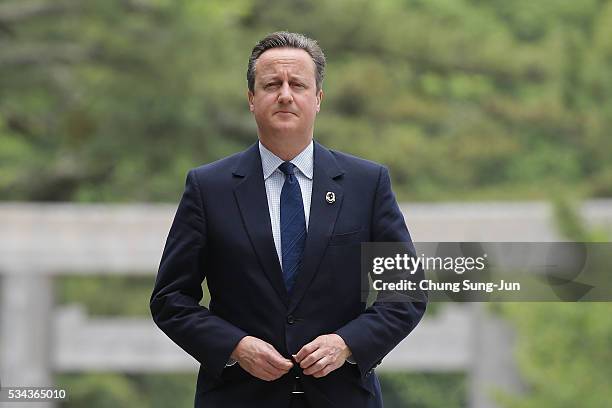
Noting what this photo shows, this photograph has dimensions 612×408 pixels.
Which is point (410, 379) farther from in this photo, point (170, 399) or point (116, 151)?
point (116, 151)

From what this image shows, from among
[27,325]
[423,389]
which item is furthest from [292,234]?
[423,389]

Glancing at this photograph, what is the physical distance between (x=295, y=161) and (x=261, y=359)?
40cm

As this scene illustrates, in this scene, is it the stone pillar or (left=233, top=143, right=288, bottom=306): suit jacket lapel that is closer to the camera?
(left=233, top=143, right=288, bottom=306): suit jacket lapel

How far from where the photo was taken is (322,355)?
220 cm

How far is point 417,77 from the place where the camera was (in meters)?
15.3

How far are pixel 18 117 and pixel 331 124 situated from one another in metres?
4.19

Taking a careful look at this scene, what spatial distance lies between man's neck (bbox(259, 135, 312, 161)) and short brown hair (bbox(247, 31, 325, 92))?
0.10 m

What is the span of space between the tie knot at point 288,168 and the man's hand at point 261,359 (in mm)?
332

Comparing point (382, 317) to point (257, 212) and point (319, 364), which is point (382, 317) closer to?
point (319, 364)

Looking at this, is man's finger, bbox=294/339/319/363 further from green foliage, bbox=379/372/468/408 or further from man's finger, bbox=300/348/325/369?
green foliage, bbox=379/372/468/408

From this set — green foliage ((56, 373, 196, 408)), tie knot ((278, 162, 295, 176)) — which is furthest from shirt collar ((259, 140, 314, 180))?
green foliage ((56, 373, 196, 408))

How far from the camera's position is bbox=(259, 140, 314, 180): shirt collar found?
239 centimetres

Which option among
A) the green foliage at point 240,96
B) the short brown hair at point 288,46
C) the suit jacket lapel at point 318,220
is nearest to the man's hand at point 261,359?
the suit jacket lapel at point 318,220

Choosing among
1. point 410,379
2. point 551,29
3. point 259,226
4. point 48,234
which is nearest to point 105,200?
point 48,234
